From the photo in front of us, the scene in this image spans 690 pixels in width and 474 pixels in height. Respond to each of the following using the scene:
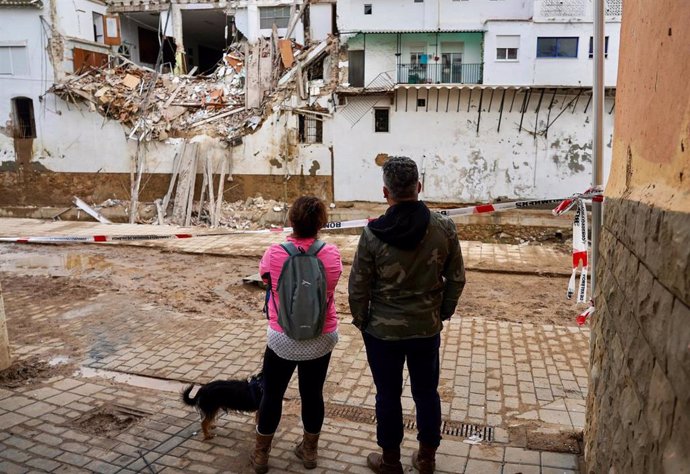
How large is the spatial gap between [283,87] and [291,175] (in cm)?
399

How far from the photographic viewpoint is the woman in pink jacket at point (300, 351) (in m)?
3.31

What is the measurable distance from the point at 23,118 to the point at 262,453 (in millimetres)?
26610

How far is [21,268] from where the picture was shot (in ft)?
34.5

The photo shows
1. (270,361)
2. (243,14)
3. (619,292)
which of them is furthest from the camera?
(243,14)

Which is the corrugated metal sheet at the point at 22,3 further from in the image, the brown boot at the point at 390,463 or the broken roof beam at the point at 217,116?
the brown boot at the point at 390,463

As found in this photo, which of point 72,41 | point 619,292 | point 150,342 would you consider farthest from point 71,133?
point 619,292

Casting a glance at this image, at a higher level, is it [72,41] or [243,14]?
[243,14]

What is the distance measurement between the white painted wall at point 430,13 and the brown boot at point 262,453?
2053 centimetres

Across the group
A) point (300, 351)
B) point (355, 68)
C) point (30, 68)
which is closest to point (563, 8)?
point (355, 68)

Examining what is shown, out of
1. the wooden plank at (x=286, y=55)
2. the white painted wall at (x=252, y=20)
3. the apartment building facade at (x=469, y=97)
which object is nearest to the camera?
the apartment building facade at (x=469, y=97)

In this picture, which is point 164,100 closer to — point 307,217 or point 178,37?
point 178,37

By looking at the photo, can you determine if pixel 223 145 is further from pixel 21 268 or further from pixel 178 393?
pixel 178 393

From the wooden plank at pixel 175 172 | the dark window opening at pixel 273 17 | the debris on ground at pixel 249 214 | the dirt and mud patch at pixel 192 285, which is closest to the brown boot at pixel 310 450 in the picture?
the dirt and mud patch at pixel 192 285

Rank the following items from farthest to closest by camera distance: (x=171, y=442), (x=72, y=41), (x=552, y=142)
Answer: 1. (x=72, y=41)
2. (x=552, y=142)
3. (x=171, y=442)
